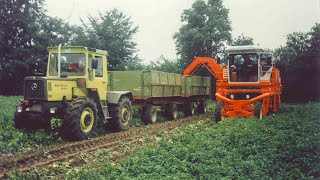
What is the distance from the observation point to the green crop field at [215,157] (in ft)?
23.5

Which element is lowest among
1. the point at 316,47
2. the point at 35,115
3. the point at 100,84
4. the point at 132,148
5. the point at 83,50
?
the point at 132,148

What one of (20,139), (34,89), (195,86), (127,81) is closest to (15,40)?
(195,86)

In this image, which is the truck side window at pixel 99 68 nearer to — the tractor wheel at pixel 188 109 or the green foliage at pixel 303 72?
the tractor wheel at pixel 188 109

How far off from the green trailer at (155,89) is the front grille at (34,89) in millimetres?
5631

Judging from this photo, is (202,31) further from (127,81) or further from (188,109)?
(127,81)

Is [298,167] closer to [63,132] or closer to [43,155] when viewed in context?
[43,155]

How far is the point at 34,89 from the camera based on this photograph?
38.3 feet

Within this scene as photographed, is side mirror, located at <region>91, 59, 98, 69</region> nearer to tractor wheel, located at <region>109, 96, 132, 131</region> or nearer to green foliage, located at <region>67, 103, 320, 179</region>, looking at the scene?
tractor wheel, located at <region>109, 96, 132, 131</region>

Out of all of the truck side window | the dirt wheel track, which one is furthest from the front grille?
the truck side window

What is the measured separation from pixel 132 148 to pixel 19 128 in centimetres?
398

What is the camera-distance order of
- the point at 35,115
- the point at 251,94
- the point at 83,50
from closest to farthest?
the point at 35,115, the point at 83,50, the point at 251,94

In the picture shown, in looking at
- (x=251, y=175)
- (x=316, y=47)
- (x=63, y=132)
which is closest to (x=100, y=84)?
(x=63, y=132)

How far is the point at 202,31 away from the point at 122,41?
1114 cm

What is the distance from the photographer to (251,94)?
18.3 m
